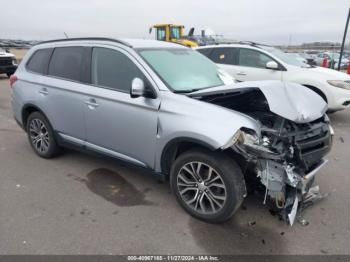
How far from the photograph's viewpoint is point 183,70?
12.7ft

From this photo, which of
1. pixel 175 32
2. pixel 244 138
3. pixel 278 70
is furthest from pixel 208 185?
pixel 175 32

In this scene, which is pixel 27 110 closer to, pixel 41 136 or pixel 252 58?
pixel 41 136

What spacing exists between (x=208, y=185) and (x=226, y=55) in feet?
19.5

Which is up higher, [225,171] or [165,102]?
[165,102]

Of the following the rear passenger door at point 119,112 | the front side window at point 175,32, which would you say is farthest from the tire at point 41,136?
the front side window at point 175,32

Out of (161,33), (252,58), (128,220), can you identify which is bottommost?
(128,220)

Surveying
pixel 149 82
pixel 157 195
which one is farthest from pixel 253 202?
pixel 149 82

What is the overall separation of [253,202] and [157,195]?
1.15 m

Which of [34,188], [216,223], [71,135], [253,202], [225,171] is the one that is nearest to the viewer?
[225,171]

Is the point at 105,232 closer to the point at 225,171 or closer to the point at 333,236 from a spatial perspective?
the point at 225,171

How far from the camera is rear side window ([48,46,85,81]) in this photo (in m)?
4.18

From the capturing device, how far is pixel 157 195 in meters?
3.84

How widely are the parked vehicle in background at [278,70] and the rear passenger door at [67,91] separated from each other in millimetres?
4815

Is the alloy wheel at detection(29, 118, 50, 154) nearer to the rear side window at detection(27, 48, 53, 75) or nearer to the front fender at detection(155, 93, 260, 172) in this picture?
the rear side window at detection(27, 48, 53, 75)
